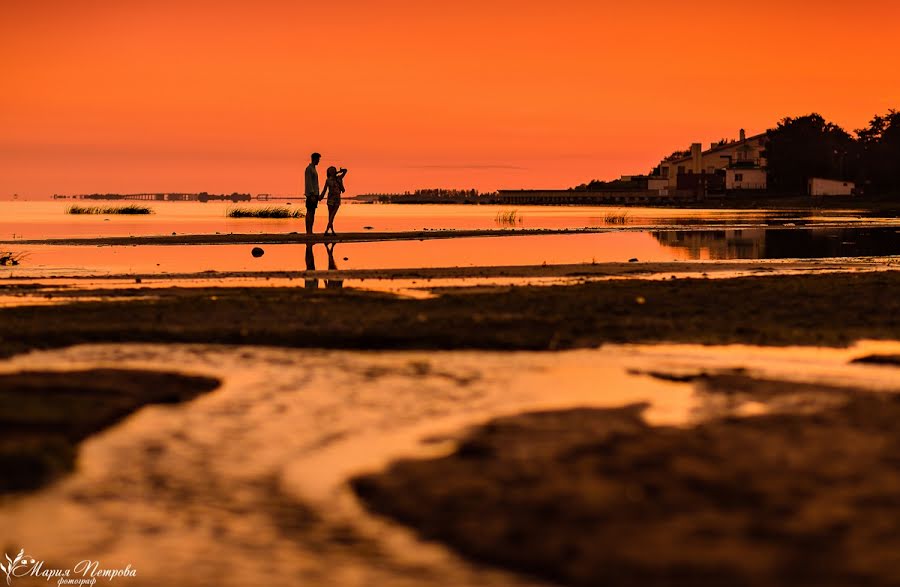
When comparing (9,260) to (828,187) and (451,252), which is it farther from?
(828,187)

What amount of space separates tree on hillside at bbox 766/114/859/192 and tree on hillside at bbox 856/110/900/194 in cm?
333

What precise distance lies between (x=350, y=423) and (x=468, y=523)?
3.24m

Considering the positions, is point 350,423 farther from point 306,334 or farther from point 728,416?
point 306,334

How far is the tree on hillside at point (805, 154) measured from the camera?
13750cm

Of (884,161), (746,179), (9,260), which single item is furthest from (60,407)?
(746,179)

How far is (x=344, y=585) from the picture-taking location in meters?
6.17

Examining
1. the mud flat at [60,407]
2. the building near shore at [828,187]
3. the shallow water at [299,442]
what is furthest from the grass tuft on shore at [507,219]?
the mud flat at [60,407]

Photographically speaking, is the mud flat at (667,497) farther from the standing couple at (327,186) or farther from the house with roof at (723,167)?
the house with roof at (723,167)

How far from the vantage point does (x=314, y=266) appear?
107 ft

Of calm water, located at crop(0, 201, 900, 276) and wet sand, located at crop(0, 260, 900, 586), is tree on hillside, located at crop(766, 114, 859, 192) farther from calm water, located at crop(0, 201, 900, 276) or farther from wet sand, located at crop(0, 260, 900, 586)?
wet sand, located at crop(0, 260, 900, 586)

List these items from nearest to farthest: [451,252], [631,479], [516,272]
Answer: [631,479] → [516,272] → [451,252]

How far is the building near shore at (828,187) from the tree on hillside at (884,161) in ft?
8.37

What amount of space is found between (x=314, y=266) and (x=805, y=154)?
384 feet

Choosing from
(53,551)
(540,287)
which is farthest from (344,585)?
(540,287)
